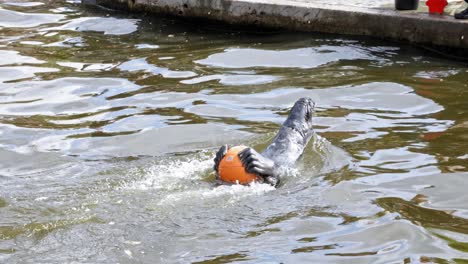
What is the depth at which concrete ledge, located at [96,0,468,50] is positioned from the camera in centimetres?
1012

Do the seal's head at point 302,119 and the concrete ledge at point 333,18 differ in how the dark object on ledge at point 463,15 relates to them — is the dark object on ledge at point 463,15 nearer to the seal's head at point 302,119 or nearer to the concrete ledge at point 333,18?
the concrete ledge at point 333,18

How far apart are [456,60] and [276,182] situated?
4531mm

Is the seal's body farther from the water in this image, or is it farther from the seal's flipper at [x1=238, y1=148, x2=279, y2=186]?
the water

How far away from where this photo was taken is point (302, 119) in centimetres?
723

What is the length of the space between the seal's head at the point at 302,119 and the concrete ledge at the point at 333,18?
3.36 m

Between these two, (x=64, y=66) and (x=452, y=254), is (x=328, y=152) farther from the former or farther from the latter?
(x=64, y=66)

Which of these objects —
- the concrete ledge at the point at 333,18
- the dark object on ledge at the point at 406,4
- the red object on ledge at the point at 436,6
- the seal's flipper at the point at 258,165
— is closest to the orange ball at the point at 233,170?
the seal's flipper at the point at 258,165

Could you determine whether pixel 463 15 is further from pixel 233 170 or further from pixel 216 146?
pixel 233 170

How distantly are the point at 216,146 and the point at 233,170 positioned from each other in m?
1.35

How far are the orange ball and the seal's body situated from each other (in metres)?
0.03

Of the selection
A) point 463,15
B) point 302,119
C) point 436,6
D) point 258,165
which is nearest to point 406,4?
point 436,6

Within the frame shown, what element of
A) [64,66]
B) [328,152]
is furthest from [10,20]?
[328,152]

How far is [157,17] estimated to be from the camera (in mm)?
13078

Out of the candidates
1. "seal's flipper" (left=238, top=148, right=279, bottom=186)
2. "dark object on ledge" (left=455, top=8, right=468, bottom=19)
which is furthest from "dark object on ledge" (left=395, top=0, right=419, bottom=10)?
"seal's flipper" (left=238, top=148, right=279, bottom=186)
